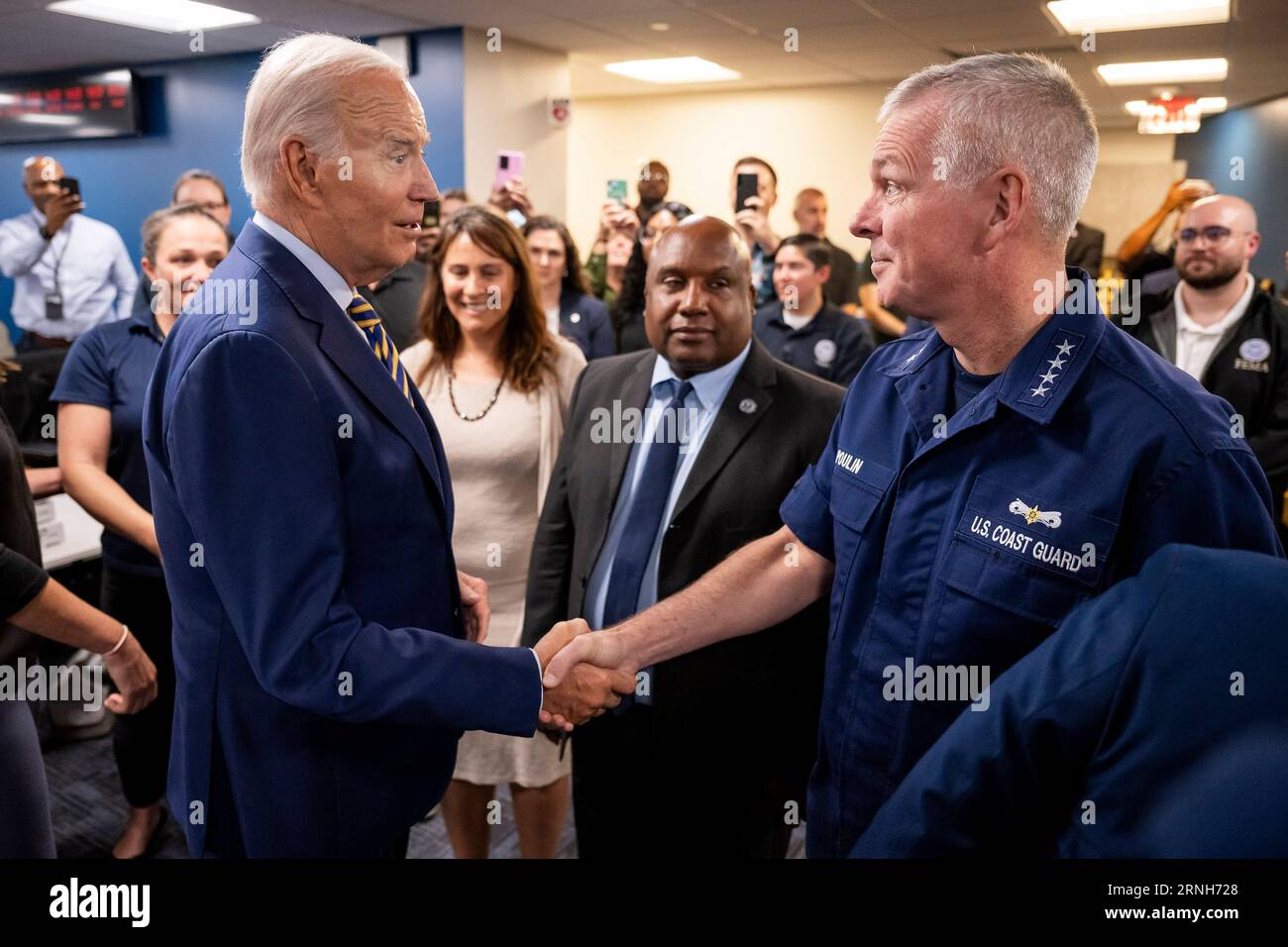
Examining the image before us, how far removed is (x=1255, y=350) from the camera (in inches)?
122

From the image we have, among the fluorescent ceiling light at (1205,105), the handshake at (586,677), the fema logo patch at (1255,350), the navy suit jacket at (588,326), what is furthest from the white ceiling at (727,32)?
the handshake at (586,677)

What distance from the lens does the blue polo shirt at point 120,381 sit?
6.74 feet

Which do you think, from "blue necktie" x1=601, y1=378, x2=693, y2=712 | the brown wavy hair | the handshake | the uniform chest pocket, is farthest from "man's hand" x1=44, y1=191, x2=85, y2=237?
the uniform chest pocket

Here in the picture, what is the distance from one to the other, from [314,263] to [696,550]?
0.78 metres

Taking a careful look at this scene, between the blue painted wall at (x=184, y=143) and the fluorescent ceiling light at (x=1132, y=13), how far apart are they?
143 inches

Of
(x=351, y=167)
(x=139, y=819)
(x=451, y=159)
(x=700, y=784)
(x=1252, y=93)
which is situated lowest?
(x=139, y=819)

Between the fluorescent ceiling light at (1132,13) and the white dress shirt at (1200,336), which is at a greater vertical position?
the fluorescent ceiling light at (1132,13)

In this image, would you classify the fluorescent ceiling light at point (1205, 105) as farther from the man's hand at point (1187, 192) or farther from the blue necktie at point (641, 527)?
the blue necktie at point (641, 527)

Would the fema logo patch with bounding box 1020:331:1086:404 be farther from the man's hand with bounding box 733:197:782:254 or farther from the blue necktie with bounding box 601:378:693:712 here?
the man's hand with bounding box 733:197:782:254

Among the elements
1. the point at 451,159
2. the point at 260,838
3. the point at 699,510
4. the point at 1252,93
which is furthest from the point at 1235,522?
the point at 1252,93

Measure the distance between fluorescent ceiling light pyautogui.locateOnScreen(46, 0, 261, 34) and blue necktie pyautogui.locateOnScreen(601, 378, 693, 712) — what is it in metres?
4.19
